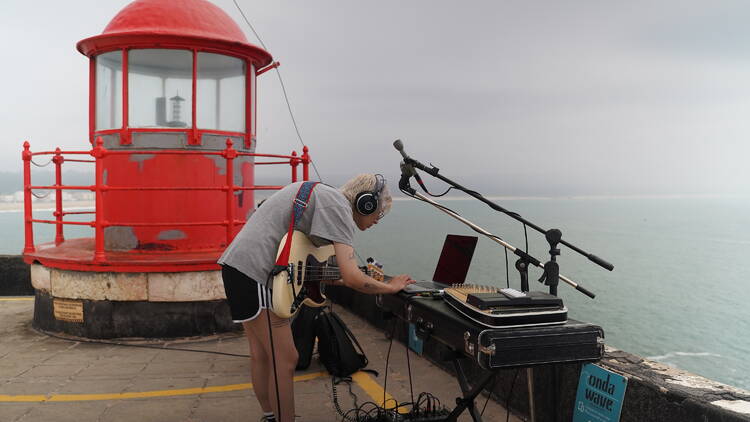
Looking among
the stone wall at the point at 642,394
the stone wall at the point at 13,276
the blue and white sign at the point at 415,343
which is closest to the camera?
the stone wall at the point at 642,394

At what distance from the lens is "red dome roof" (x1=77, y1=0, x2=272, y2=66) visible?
570 cm

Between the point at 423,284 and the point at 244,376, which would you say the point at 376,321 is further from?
the point at 423,284

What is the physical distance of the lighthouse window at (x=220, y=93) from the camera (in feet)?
19.6

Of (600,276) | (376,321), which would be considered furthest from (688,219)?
(376,321)

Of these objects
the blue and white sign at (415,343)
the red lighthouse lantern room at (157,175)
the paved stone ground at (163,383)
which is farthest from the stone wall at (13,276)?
the blue and white sign at (415,343)

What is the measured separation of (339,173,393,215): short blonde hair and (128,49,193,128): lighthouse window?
3632 millimetres

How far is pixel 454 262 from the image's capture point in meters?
3.33

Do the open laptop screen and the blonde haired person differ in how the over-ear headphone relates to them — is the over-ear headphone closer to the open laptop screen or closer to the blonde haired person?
the blonde haired person

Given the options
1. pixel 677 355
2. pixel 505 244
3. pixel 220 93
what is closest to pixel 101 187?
pixel 220 93

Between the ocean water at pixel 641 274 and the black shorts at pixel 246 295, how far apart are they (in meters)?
32.5

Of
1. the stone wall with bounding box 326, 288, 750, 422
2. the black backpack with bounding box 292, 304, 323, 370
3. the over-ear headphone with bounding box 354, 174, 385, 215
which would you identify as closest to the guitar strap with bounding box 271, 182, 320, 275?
the over-ear headphone with bounding box 354, 174, 385, 215

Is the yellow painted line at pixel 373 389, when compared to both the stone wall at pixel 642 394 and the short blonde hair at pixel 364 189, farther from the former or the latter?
the short blonde hair at pixel 364 189

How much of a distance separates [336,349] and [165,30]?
3667 millimetres

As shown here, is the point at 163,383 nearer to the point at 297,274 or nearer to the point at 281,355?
the point at 281,355
